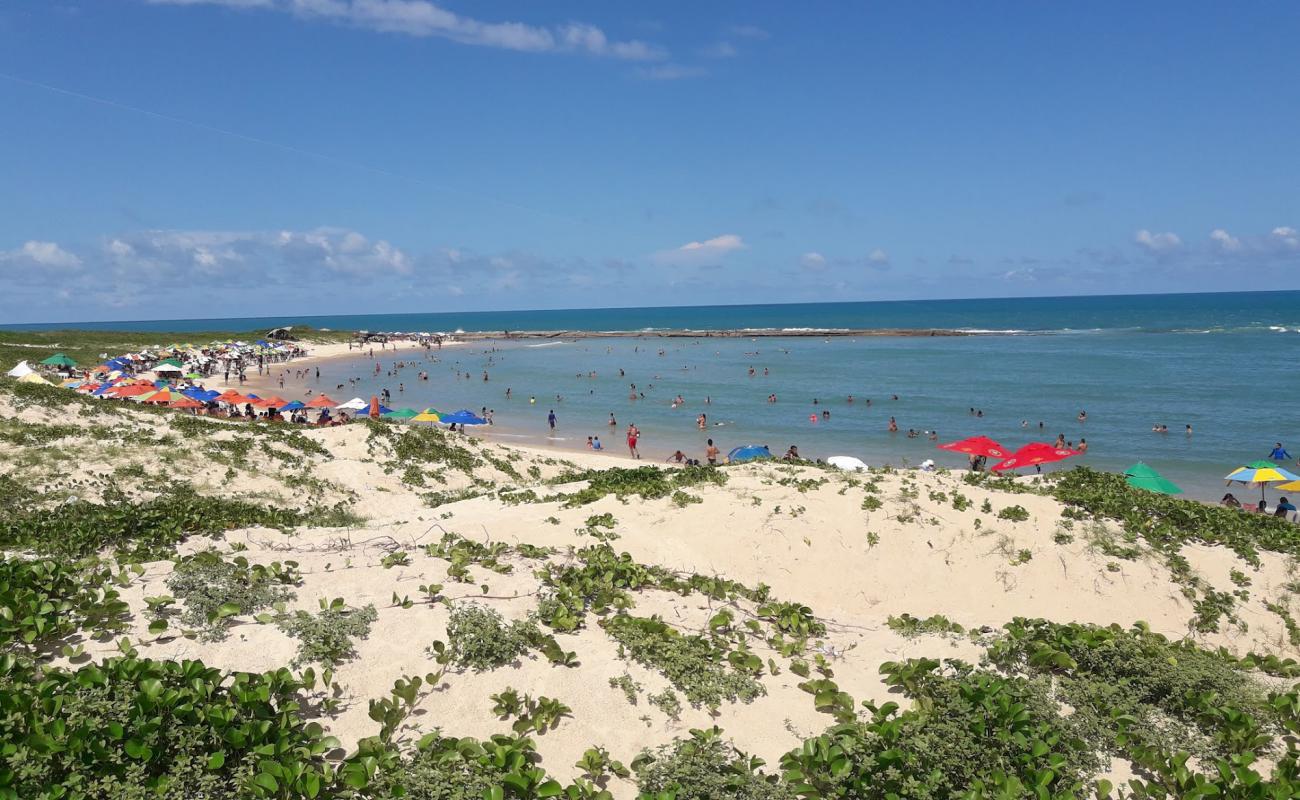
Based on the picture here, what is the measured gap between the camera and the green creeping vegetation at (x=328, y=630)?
6676 mm

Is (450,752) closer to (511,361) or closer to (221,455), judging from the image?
(221,455)

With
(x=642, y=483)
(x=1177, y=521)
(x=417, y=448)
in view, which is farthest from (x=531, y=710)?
(x=417, y=448)

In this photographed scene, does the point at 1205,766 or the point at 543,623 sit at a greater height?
the point at 543,623

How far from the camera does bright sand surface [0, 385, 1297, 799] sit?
6.52 metres

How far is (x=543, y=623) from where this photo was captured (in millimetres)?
7691

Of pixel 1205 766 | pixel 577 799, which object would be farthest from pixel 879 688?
pixel 577 799

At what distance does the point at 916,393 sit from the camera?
181ft

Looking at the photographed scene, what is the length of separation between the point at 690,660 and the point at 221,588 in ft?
15.5

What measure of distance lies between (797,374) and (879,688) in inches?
2575

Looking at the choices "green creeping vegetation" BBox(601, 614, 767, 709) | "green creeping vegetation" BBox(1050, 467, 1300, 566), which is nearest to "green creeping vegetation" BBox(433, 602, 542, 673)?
"green creeping vegetation" BBox(601, 614, 767, 709)

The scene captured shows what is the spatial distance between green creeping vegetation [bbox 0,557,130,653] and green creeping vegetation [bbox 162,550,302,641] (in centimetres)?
42

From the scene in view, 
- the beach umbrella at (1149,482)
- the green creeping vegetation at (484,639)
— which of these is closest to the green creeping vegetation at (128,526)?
the green creeping vegetation at (484,639)

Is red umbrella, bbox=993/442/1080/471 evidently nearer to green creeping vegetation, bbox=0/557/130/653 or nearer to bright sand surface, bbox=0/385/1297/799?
bright sand surface, bbox=0/385/1297/799

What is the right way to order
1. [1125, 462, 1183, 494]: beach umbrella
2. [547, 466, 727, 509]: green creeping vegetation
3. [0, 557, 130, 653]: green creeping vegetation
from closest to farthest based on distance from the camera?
[0, 557, 130, 653]: green creeping vegetation
[547, 466, 727, 509]: green creeping vegetation
[1125, 462, 1183, 494]: beach umbrella
